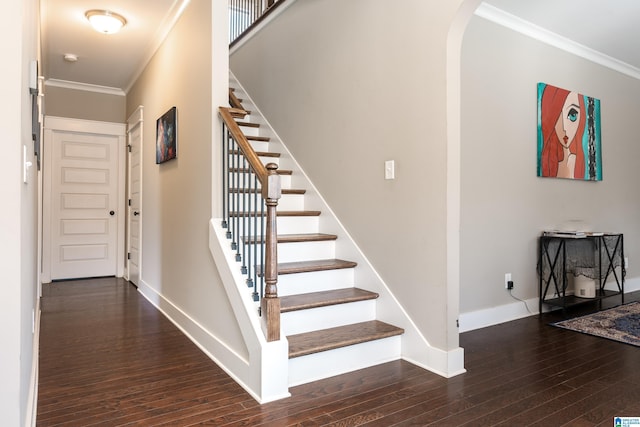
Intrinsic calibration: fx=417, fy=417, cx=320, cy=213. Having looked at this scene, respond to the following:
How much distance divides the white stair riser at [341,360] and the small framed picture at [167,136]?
218 centimetres

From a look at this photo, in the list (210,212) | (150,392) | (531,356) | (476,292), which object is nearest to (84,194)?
(210,212)

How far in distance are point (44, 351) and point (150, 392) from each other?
1149mm

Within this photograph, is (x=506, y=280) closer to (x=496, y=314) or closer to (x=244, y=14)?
(x=496, y=314)

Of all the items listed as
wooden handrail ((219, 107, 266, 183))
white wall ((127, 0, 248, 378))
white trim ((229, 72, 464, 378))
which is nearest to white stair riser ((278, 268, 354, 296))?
white trim ((229, 72, 464, 378))

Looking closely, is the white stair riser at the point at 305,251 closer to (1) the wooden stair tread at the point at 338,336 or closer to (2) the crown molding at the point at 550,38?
(1) the wooden stair tread at the point at 338,336

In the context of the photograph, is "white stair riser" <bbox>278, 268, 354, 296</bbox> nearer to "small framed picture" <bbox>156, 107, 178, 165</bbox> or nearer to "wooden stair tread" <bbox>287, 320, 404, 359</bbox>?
"wooden stair tread" <bbox>287, 320, 404, 359</bbox>

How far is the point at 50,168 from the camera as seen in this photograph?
538 centimetres

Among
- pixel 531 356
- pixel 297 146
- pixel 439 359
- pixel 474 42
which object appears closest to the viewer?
pixel 439 359

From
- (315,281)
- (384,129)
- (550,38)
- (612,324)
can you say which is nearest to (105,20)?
(384,129)

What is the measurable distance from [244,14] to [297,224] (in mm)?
3241

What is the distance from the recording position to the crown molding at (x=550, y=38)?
3.34 meters

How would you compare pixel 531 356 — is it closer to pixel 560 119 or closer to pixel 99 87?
pixel 560 119

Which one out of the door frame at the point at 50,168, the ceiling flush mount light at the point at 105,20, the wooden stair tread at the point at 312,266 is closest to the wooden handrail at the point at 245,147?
the wooden stair tread at the point at 312,266

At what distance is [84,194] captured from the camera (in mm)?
5633
